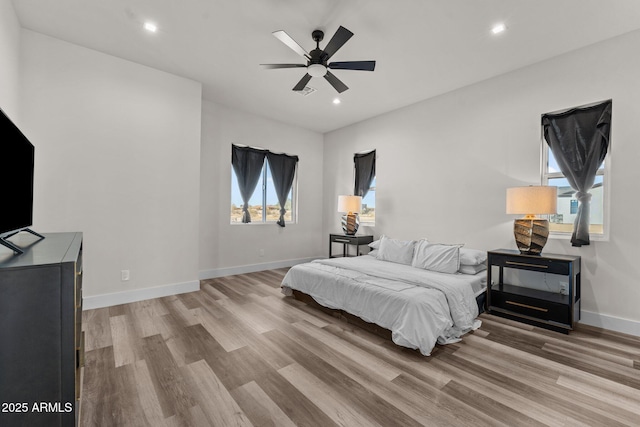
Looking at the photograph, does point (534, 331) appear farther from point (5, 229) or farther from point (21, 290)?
point (5, 229)

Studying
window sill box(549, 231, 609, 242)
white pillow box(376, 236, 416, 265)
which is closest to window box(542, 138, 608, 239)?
window sill box(549, 231, 609, 242)

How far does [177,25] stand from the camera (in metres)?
2.80

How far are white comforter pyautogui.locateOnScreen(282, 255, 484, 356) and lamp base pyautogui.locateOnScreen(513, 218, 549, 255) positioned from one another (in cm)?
61

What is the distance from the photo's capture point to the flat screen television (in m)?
1.35

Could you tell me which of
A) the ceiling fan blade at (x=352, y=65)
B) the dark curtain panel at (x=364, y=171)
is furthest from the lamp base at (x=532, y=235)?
the dark curtain panel at (x=364, y=171)

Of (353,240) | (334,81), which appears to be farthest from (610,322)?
(334,81)

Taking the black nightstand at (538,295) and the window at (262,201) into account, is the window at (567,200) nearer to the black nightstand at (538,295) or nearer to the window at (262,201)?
the black nightstand at (538,295)

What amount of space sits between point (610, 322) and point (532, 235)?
1.11m

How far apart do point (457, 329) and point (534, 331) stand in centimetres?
85

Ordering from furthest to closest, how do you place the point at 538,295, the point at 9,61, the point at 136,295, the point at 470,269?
the point at 136,295
the point at 470,269
the point at 538,295
the point at 9,61

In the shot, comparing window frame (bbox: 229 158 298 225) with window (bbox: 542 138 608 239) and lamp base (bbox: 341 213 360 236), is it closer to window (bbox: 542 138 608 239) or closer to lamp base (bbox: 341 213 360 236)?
lamp base (bbox: 341 213 360 236)

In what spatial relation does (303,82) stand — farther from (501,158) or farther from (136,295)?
(136,295)

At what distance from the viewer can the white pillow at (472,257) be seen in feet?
11.3

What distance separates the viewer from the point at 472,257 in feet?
11.4
